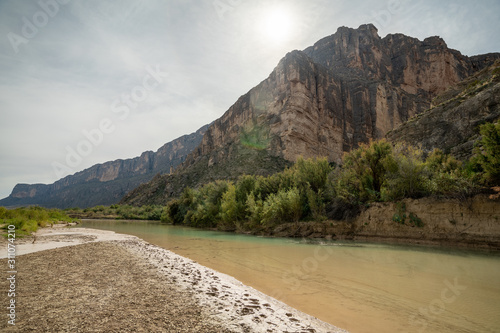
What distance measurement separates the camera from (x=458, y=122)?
2478 cm

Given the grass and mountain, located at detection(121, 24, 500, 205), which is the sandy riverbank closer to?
the grass

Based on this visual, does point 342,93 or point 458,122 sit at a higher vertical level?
point 342,93

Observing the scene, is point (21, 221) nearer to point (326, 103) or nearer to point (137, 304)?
point (137, 304)

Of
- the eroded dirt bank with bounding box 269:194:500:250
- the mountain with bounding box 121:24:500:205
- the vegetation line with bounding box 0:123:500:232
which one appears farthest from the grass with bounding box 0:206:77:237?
the mountain with bounding box 121:24:500:205

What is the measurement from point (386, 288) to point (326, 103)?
254ft

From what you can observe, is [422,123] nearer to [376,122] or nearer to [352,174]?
[352,174]

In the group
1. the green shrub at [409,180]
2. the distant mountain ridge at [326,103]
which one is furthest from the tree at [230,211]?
the distant mountain ridge at [326,103]

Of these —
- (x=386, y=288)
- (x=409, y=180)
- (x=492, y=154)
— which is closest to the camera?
(x=386, y=288)

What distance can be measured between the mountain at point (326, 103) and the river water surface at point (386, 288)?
46.8 m

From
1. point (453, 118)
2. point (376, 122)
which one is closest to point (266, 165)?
point (453, 118)

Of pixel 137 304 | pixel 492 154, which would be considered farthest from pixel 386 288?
pixel 492 154

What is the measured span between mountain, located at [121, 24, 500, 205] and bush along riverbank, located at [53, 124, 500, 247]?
33787mm

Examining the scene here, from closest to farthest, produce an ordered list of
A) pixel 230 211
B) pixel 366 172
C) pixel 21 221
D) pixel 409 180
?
pixel 409 180
pixel 21 221
pixel 366 172
pixel 230 211

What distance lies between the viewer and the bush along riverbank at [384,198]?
41.8ft
